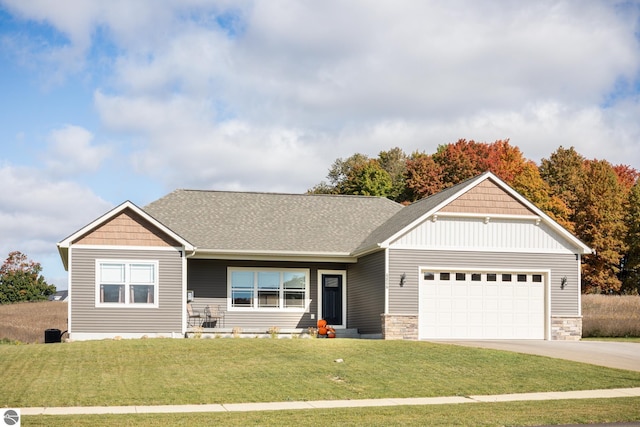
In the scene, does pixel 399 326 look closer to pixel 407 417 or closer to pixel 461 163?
pixel 407 417

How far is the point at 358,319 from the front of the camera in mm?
32375

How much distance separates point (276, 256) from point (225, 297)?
102 inches

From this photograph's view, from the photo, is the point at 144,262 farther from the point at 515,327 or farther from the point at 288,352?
the point at 515,327

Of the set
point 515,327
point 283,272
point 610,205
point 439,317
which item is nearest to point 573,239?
point 515,327

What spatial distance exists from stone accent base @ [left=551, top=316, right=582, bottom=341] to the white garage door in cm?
41

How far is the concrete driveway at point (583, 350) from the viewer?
73.2ft

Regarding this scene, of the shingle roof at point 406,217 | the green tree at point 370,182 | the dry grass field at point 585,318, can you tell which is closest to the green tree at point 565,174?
the green tree at point 370,182

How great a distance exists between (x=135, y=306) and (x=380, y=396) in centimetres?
1382

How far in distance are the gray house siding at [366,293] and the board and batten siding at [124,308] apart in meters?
6.98

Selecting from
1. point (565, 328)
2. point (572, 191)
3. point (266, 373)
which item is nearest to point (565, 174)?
point (572, 191)

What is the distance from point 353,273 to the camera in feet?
109

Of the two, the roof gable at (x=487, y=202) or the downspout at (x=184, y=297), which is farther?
the roof gable at (x=487, y=202)

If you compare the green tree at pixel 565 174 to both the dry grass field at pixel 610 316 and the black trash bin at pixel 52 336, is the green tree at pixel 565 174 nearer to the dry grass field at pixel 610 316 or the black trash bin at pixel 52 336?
the dry grass field at pixel 610 316

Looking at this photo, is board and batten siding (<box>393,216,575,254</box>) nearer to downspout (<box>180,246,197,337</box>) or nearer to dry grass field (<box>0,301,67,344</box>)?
downspout (<box>180,246,197,337</box>)
